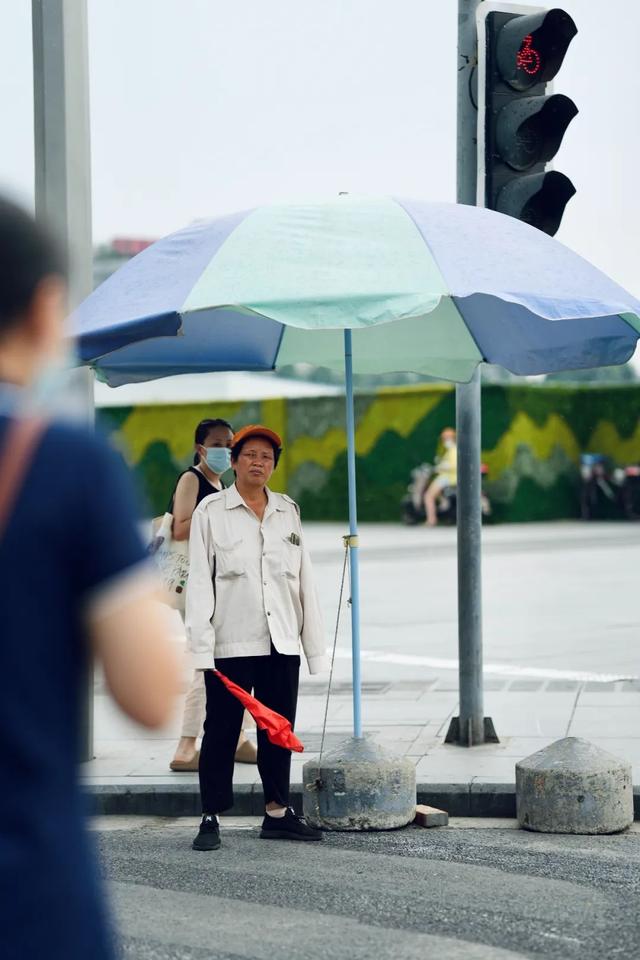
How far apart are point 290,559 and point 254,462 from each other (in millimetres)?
445

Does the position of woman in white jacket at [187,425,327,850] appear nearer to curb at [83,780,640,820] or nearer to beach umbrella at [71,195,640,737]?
beach umbrella at [71,195,640,737]

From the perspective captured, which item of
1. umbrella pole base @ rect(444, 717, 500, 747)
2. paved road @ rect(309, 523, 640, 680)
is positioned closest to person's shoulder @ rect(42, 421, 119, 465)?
umbrella pole base @ rect(444, 717, 500, 747)

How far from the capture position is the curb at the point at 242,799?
6918mm

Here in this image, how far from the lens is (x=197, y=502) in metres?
7.63

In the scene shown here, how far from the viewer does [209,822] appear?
627 cm

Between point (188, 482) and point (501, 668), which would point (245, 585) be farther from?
point (501, 668)

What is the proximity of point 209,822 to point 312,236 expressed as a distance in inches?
97.3

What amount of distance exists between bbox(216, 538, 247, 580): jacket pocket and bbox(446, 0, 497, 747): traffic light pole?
6.18 feet

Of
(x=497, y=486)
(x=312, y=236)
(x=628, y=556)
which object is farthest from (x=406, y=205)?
(x=497, y=486)

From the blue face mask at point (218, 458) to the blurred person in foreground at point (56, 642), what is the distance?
5.75 metres

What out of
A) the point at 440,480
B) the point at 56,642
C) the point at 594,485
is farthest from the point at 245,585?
the point at 594,485

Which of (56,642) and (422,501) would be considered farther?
(422,501)

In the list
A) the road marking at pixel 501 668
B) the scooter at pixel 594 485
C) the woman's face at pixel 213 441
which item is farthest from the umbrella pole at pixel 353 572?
the scooter at pixel 594 485

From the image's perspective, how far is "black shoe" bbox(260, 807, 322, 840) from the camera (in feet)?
21.0
